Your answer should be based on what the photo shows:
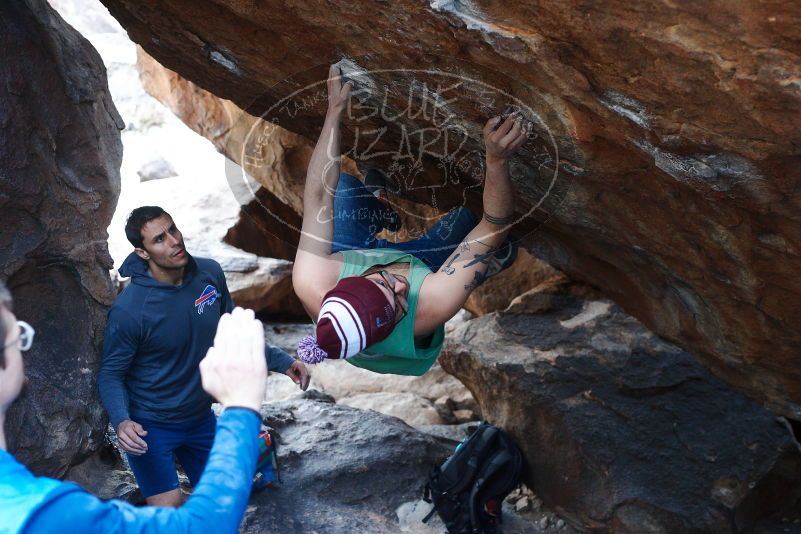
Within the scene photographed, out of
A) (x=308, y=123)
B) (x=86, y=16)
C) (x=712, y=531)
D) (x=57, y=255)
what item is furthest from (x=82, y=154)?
(x=86, y=16)

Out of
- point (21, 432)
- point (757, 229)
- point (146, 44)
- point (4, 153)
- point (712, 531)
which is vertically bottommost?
point (712, 531)

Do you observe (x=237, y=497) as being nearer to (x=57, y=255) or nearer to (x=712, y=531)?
(x=57, y=255)

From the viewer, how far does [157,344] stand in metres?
3.88

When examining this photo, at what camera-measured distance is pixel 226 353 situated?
1902 mm

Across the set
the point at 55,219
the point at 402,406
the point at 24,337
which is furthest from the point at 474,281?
the point at 402,406

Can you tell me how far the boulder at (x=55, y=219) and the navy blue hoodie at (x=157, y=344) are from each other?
0.63 ft

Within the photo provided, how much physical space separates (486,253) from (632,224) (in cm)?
66

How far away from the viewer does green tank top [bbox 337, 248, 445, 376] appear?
10.4 ft

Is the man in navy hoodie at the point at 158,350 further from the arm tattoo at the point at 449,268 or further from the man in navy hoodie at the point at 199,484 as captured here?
the man in navy hoodie at the point at 199,484

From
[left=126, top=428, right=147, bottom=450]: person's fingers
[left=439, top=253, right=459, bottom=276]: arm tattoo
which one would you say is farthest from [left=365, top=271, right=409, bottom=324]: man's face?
[left=126, top=428, right=147, bottom=450]: person's fingers

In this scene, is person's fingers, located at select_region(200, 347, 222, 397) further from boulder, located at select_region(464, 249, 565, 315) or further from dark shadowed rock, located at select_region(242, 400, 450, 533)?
boulder, located at select_region(464, 249, 565, 315)

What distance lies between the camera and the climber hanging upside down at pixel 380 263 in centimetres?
290

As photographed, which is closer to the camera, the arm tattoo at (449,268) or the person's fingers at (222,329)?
the person's fingers at (222,329)

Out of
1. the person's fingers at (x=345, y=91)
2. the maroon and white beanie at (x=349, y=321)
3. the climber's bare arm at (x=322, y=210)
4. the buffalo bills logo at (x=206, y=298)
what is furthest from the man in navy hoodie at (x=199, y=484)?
the buffalo bills logo at (x=206, y=298)
